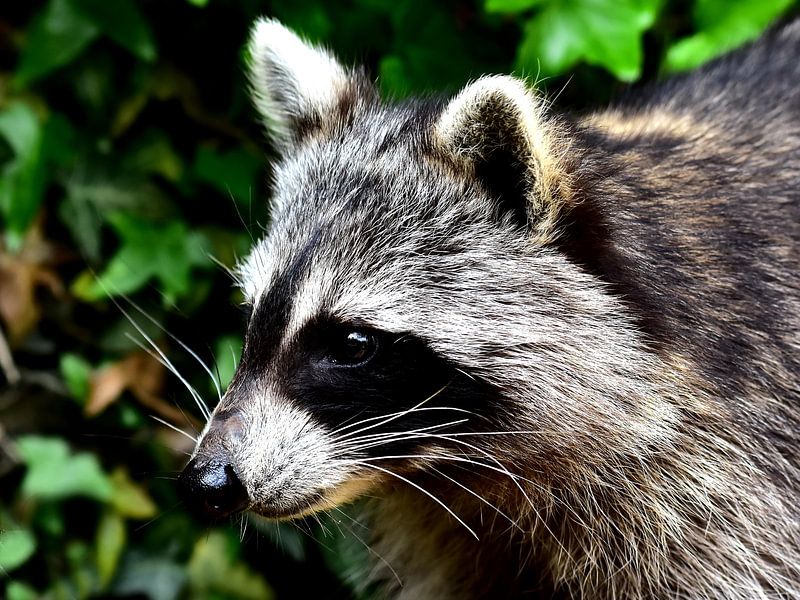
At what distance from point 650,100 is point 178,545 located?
2.15 metres

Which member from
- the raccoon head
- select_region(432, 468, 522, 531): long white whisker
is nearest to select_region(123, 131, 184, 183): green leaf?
the raccoon head

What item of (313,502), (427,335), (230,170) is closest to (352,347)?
(427,335)

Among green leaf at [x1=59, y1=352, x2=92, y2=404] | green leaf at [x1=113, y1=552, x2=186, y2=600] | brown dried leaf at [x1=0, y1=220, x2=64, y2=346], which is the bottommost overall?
green leaf at [x1=113, y1=552, x2=186, y2=600]

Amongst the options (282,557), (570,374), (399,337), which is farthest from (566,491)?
(282,557)

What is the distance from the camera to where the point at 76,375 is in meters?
3.44

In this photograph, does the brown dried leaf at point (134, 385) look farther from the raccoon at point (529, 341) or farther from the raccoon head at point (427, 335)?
the raccoon head at point (427, 335)

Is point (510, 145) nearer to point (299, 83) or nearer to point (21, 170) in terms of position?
point (299, 83)

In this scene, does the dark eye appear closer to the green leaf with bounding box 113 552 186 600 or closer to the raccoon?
the raccoon

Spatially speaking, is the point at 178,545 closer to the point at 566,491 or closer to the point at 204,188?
the point at 204,188

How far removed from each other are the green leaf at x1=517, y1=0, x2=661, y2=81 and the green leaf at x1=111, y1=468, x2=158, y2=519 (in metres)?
1.87

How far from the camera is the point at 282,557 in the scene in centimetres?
372

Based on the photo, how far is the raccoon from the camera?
223 cm

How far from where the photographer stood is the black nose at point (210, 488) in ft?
7.06

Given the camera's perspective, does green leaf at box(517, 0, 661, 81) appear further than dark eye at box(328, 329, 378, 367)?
Yes
